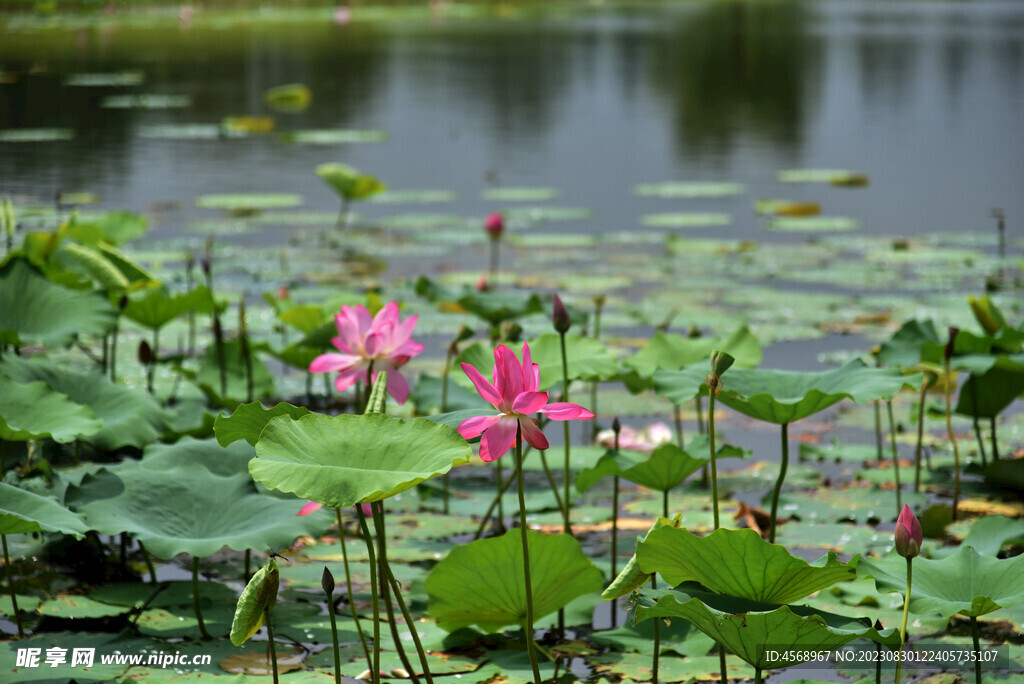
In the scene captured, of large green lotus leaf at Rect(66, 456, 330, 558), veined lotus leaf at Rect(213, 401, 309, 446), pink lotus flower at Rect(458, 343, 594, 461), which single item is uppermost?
pink lotus flower at Rect(458, 343, 594, 461)

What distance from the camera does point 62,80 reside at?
523 inches

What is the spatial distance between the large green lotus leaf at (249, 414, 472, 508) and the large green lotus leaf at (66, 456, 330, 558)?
336mm

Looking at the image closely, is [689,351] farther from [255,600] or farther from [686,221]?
[686,221]

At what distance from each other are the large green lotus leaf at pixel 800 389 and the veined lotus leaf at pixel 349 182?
3.54 m

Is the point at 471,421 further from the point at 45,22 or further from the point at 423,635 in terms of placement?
the point at 45,22

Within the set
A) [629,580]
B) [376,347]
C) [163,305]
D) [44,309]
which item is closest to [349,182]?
[163,305]

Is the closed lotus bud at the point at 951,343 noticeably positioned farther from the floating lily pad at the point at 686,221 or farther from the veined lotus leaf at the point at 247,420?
the floating lily pad at the point at 686,221

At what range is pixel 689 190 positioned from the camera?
6930 millimetres

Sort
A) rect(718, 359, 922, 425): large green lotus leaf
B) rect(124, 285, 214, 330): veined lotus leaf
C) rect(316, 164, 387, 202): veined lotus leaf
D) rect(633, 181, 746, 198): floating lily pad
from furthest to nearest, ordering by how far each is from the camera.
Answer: rect(633, 181, 746, 198): floating lily pad → rect(316, 164, 387, 202): veined lotus leaf → rect(124, 285, 214, 330): veined lotus leaf → rect(718, 359, 922, 425): large green lotus leaf

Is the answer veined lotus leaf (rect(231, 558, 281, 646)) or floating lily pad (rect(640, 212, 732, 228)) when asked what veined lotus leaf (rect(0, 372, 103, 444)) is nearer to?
veined lotus leaf (rect(231, 558, 281, 646))

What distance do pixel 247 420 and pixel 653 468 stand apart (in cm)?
77

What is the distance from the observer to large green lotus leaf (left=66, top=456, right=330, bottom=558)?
168 centimetres

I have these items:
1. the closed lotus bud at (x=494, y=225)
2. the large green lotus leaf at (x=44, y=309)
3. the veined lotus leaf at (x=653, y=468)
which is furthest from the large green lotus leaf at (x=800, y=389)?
the closed lotus bud at (x=494, y=225)

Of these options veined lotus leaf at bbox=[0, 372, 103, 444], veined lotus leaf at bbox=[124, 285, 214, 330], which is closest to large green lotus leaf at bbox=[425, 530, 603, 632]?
veined lotus leaf at bbox=[0, 372, 103, 444]
